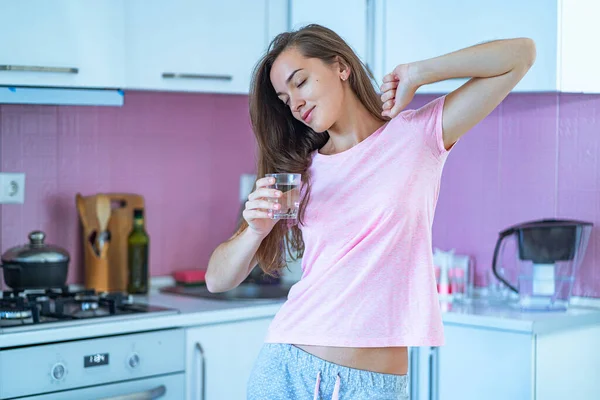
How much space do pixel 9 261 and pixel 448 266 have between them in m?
1.38

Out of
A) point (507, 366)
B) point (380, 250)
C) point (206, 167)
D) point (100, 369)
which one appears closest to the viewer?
point (380, 250)

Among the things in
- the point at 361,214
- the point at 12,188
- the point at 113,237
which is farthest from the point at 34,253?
the point at 361,214

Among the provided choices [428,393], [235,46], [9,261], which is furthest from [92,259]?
[428,393]

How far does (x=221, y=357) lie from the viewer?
2648 millimetres

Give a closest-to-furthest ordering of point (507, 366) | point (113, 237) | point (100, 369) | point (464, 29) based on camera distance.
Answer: point (100, 369), point (507, 366), point (464, 29), point (113, 237)

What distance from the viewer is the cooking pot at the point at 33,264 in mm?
2660

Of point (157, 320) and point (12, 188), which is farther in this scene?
point (12, 188)

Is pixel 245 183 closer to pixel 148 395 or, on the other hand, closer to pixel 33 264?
pixel 33 264

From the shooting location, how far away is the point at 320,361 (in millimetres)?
1681

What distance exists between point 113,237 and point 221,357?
0.64 metres

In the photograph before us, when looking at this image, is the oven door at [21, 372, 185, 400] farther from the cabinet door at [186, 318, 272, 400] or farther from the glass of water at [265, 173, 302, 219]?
the glass of water at [265, 173, 302, 219]

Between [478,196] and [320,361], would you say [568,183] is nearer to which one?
[478,196]

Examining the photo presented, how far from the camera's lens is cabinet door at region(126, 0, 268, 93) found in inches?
109

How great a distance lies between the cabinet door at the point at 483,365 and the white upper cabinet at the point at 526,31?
746mm
